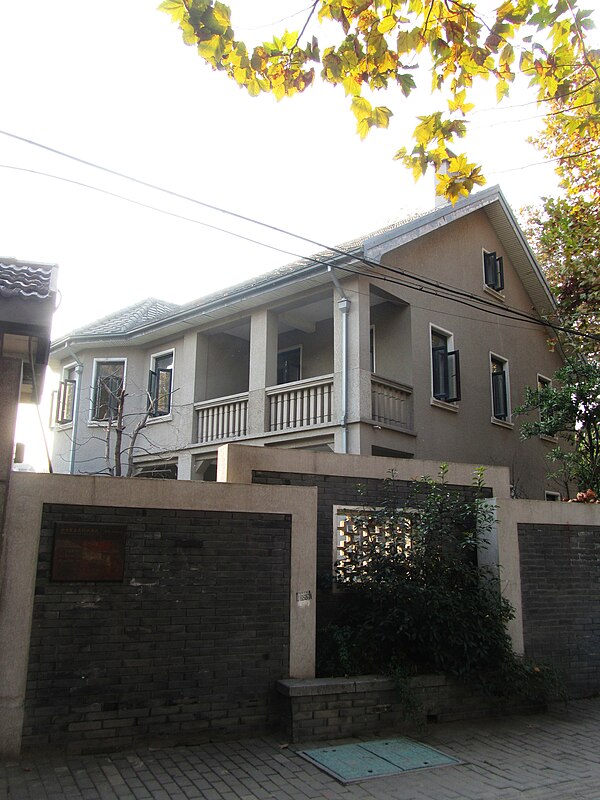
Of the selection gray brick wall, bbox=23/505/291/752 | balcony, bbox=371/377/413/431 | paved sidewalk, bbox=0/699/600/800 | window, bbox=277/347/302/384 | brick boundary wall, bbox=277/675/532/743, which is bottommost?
paved sidewalk, bbox=0/699/600/800

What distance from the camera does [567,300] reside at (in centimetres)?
1577

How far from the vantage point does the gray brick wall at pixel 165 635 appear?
5.82m

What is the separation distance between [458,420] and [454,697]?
847 centimetres

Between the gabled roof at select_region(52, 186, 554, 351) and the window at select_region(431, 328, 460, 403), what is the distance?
2.54 m

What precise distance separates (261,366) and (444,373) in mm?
3890

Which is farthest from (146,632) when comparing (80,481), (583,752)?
(583,752)

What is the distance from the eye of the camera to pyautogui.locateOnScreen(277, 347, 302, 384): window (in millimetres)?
16703

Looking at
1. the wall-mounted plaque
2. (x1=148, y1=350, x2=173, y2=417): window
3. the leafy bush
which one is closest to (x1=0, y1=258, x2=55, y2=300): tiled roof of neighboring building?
the wall-mounted plaque

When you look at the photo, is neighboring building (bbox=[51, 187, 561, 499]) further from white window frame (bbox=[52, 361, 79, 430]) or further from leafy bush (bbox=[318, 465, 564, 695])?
leafy bush (bbox=[318, 465, 564, 695])

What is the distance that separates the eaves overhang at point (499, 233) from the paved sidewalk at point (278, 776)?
9.08 m

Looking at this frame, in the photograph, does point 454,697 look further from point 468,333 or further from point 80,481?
point 468,333

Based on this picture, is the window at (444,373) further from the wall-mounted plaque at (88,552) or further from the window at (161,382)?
the wall-mounted plaque at (88,552)

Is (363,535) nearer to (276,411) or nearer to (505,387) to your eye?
(276,411)

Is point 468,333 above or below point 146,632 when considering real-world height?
above
